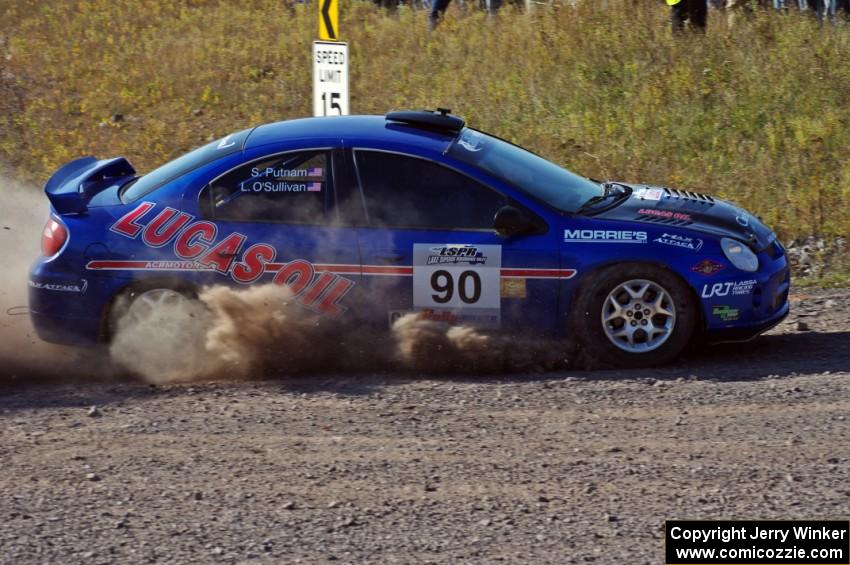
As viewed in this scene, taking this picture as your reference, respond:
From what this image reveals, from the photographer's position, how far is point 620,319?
23.2 feet

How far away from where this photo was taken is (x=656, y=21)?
14641 millimetres

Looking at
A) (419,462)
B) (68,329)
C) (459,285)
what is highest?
(459,285)

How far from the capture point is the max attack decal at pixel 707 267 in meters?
7.00

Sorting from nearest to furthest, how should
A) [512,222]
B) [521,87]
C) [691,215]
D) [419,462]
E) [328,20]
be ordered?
1. [419,462]
2. [512,222]
3. [691,215]
4. [328,20]
5. [521,87]

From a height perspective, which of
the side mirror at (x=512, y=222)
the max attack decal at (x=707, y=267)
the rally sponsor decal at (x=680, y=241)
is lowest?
the max attack decal at (x=707, y=267)

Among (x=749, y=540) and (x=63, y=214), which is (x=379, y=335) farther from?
(x=749, y=540)

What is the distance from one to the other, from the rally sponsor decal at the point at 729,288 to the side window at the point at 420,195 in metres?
1.37

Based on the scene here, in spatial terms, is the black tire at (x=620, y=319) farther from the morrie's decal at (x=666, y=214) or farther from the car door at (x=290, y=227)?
the car door at (x=290, y=227)

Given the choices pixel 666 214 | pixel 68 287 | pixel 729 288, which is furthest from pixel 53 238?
pixel 729 288

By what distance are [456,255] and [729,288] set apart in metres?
1.70

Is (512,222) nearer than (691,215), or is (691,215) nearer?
(512,222)

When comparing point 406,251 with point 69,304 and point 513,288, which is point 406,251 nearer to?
point 513,288

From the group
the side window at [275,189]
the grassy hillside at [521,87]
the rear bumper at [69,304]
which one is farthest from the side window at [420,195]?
the grassy hillside at [521,87]

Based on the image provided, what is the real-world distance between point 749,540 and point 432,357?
289cm
